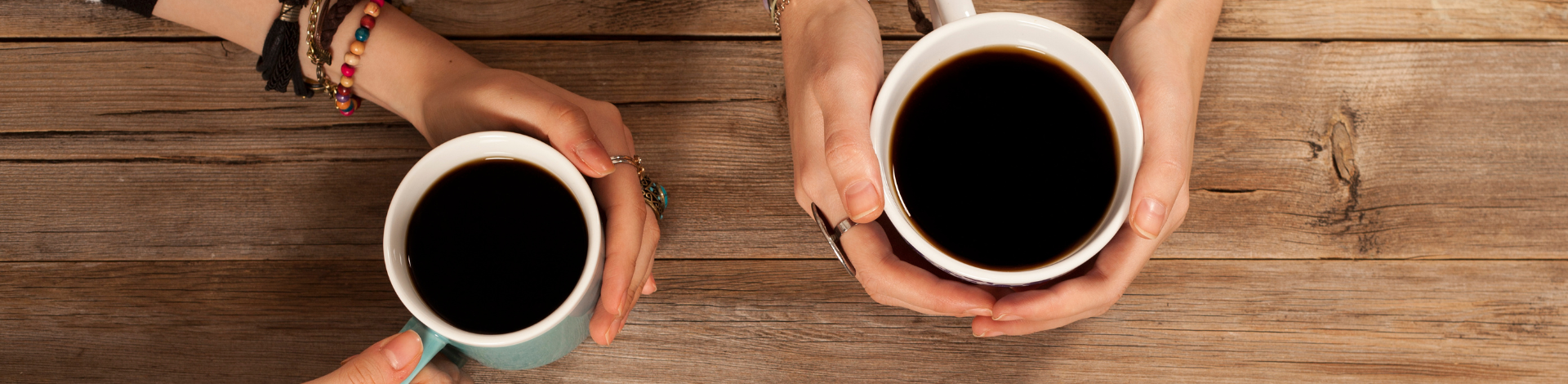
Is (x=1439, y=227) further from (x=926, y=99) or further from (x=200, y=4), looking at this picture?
(x=200, y=4)

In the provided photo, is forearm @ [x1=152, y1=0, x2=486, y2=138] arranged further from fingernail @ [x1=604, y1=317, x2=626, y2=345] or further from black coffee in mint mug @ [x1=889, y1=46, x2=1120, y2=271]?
black coffee in mint mug @ [x1=889, y1=46, x2=1120, y2=271]

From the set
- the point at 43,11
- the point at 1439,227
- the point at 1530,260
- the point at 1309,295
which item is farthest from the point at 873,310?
the point at 43,11

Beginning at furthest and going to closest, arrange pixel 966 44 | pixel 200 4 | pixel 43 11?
pixel 43 11 → pixel 200 4 → pixel 966 44

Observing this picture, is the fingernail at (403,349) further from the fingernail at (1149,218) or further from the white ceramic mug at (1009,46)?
the fingernail at (1149,218)

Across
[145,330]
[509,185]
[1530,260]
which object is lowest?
[1530,260]

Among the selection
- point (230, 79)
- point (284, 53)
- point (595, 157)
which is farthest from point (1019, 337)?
point (230, 79)

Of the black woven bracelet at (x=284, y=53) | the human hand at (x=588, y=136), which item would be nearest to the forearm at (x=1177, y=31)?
the human hand at (x=588, y=136)
